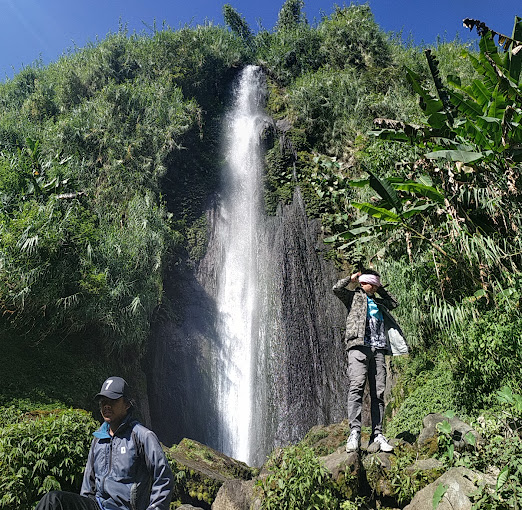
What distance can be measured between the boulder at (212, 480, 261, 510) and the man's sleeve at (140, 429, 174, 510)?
2.07 metres

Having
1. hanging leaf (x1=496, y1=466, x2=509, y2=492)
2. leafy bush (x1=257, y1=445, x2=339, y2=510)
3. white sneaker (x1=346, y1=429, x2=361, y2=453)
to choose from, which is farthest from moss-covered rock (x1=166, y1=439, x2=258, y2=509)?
hanging leaf (x1=496, y1=466, x2=509, y2=492)

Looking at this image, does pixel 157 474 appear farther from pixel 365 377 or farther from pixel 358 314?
pixel 358 314

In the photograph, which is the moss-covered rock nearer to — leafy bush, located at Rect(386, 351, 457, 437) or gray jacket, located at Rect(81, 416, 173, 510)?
leafy bush, located at Rect(386, 351, 457, 437)

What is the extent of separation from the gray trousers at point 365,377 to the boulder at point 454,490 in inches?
36.8

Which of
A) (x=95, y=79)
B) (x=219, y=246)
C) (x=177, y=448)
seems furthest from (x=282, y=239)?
(x=95, y=79)

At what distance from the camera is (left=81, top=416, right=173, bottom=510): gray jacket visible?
2.67m

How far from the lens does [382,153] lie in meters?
10.5

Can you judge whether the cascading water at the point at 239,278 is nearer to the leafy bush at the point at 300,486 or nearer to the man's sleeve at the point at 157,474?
the leafy bush at the point at 300,486

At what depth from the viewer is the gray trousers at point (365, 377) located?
450 cm

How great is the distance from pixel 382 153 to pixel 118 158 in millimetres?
8014

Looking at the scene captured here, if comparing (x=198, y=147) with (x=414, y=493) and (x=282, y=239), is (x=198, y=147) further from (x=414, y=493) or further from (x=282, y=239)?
(x=414, y=493)

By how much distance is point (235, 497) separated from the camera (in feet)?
15.3

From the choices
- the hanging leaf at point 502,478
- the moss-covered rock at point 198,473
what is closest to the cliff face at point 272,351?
the moss-covered rock at point 198,473

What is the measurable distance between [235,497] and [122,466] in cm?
231
